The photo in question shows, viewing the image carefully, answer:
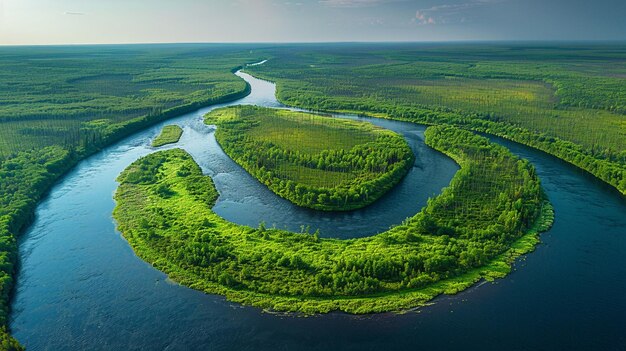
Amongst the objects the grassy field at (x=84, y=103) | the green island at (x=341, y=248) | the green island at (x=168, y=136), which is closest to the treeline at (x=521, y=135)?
the green island at (x=341, y=248)

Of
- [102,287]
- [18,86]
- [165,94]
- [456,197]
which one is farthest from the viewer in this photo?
[18,86]

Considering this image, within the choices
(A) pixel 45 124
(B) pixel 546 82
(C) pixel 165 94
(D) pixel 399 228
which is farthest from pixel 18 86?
(B) pixel 546 82

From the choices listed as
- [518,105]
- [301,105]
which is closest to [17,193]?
[301,105]

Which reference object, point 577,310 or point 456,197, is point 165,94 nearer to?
point 456,197

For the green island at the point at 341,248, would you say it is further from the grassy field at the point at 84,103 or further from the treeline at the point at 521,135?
the grassy field at the point at 84,103

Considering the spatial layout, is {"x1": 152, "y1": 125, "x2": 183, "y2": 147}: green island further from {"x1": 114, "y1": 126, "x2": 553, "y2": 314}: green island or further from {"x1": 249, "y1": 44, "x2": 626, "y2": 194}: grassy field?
{"x1": 249, "y1": 44, "x2": 626, "y2": 194}: grassy field

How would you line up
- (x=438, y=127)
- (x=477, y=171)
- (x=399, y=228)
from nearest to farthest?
(x=399, y=228) < (x=477, y=171) < (x=438, y=127)
